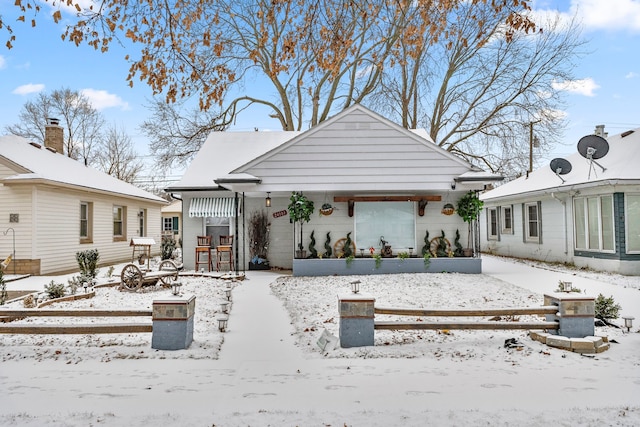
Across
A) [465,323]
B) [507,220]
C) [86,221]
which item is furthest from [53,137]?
[507,220]


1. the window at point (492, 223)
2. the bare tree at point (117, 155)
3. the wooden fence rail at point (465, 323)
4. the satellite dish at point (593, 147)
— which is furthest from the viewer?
the bare tree at point (117, 155)

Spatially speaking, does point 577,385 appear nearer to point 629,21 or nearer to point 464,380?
point 464,380

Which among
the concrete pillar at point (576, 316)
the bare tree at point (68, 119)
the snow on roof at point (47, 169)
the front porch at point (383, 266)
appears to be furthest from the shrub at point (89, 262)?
the bare tree at point (68, 119)

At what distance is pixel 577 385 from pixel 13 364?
606 centimetres

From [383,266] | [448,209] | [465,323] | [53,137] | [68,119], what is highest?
[68,119]

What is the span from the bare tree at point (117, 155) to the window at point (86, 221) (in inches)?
781

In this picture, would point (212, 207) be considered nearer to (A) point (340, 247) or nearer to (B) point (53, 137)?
(A) point (340, 247)

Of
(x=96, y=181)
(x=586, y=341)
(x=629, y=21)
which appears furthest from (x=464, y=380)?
(x=96, y=181)

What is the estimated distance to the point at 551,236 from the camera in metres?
16.0

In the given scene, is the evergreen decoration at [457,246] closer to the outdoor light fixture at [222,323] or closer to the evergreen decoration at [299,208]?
the evergreen decoration at [299,208]

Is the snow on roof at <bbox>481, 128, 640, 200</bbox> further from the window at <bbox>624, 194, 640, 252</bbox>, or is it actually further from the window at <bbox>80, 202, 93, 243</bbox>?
the window at <bbox>80, 202, 93, 243</bbox>

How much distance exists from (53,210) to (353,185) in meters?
9.68

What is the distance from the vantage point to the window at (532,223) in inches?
661

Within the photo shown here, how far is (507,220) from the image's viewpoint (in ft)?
64.7
